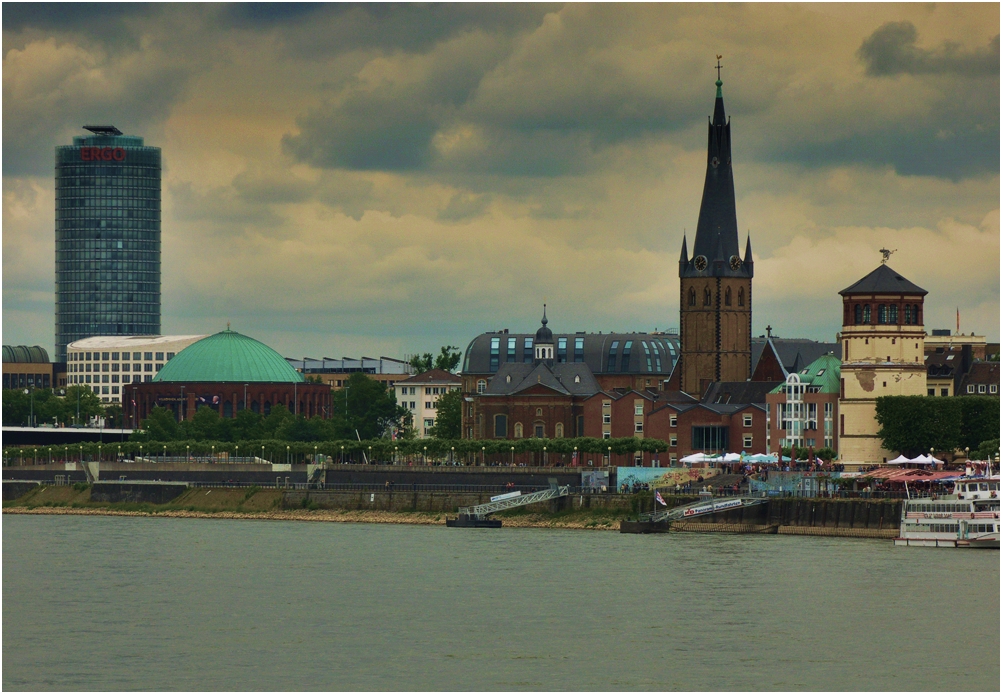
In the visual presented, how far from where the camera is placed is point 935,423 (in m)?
139

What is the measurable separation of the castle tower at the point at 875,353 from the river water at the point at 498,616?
3424 centimetres

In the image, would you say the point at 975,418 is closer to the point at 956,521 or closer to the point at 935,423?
the point at 935,423

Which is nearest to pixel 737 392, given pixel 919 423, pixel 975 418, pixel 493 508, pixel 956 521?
pixel 975 418

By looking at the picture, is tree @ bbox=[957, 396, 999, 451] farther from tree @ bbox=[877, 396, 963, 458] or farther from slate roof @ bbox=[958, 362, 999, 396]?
slate roof @ bbox=[958, 362, 999, 396]

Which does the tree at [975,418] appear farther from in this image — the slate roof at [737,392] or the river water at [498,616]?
the river water at [498,616]

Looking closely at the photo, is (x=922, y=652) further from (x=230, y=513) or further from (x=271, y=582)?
(x=230, y=513)

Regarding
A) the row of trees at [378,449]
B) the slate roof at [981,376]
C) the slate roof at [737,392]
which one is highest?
the slate roof at [981,376]

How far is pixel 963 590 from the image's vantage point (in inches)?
3216

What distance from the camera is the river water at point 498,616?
6047 centimetres

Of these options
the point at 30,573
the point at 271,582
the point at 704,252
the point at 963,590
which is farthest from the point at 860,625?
the point at 704,252

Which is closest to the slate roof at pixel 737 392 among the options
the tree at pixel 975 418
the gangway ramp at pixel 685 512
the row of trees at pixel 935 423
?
the row of trees at pixel 935 423

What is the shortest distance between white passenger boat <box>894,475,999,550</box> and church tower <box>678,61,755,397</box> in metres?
67.4

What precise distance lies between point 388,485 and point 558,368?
41727 millimetres

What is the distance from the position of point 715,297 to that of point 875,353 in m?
35.6
